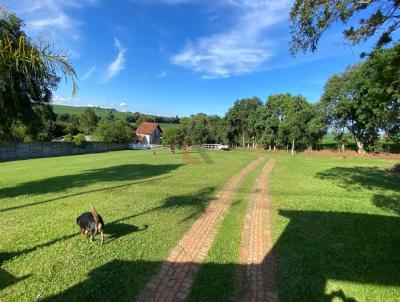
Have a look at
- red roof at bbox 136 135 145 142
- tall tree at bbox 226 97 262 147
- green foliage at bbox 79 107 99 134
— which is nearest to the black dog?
tall tree at bbox 226 97 262 147

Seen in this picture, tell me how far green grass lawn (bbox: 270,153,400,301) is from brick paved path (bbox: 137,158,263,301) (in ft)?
4.89

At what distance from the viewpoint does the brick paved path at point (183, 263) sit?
12.1ft

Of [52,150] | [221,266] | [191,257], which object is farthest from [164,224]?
[52,150]

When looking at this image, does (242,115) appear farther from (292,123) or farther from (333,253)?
(333,253)

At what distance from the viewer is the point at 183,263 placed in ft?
14.9

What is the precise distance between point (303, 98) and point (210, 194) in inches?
1923

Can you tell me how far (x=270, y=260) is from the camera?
4727 mm

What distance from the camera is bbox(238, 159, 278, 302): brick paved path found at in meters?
3.79

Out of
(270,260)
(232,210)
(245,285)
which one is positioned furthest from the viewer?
(232,210)

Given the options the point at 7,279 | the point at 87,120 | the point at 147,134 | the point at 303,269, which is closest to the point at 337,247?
the point at 303,269

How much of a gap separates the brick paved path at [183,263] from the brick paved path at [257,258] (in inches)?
31.7

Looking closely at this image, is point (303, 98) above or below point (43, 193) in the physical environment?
above

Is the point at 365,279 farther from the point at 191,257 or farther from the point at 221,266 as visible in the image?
the point at 191,257

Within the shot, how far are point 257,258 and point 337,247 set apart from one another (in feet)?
6.23
